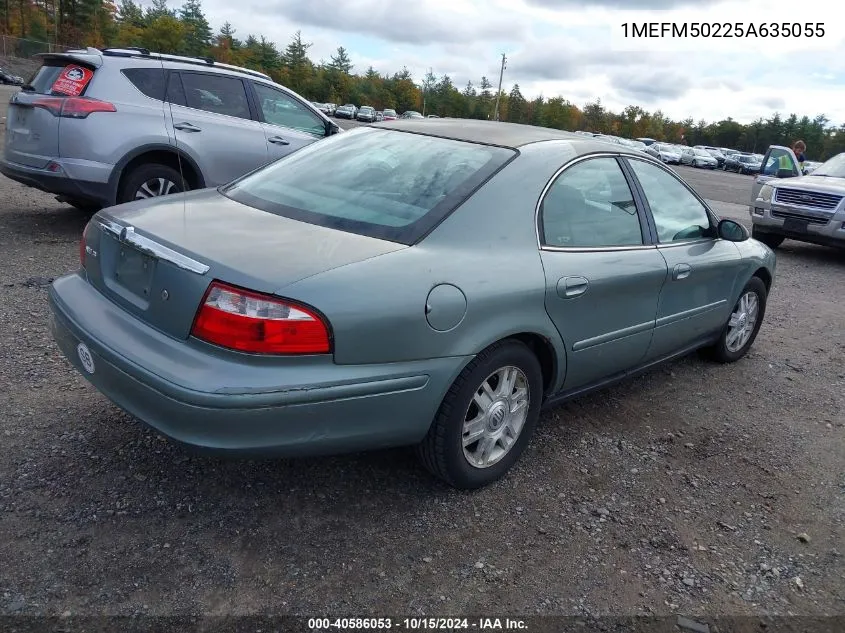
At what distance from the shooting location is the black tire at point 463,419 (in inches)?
107

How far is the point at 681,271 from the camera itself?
12.7 feet

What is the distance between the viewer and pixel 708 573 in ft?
8.78

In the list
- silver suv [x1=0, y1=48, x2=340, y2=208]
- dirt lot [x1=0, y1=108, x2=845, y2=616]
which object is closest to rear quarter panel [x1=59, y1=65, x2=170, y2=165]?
silver suv [x1=0, y1=48, x2=340, y2=208]

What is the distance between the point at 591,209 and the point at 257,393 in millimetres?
1960

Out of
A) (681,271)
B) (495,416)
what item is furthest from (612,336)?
(495,416)

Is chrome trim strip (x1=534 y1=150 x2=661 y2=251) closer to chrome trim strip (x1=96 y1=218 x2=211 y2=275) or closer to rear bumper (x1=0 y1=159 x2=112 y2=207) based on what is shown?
chrome trim strip (x1=96 y1=218 x2=211 y2=275)

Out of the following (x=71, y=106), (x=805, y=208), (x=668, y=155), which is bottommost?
(x=805, y=208)

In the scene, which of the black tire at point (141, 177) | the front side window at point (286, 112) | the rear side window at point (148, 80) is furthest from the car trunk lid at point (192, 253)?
the front side window at point (286, 112)

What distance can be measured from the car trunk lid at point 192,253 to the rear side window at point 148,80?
4.01m

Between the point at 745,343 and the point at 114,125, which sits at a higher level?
the point at 114,125

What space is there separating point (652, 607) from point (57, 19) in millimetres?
83326

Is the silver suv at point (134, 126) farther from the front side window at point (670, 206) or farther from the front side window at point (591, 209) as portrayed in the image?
the front side window at point (670, 206)

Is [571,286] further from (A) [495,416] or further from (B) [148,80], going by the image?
(B) [148,80]

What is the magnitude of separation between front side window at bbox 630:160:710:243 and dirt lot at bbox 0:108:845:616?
3.53 feet
